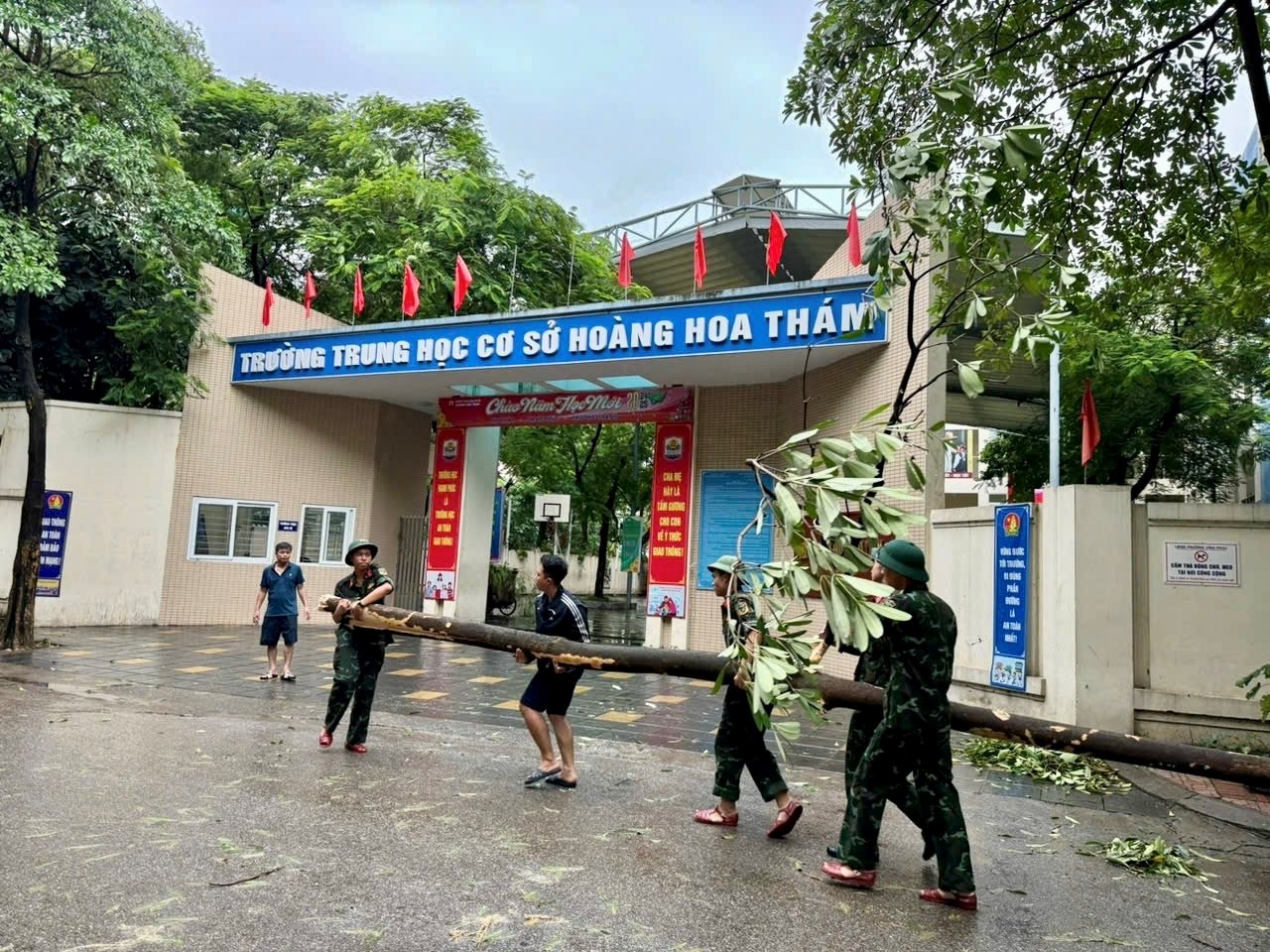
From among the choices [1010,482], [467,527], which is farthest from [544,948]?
[1010,482]

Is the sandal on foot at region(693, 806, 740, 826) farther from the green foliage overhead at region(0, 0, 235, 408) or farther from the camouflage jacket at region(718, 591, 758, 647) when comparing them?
the green foliage overhead at region(0, 0, 235, 408)

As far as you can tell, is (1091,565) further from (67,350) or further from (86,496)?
(67,350)

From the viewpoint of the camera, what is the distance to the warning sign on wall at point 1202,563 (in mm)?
7461

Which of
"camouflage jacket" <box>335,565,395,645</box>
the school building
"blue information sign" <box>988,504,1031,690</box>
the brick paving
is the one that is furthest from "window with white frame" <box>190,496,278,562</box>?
the brick paving

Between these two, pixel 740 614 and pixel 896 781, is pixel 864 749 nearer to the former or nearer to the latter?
pixel 896 781

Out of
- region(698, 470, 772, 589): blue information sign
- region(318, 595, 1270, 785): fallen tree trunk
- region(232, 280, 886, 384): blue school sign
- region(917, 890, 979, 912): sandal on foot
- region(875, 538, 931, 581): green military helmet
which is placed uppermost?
region(232, 280, 886, 384): blue school sign

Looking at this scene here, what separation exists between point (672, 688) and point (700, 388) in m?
4.66

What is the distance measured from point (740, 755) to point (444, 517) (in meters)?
11.4

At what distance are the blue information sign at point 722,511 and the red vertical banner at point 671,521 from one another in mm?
241

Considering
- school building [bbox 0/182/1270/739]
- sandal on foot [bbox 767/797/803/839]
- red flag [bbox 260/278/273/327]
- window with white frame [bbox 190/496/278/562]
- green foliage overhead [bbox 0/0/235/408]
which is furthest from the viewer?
red flag [bbox 260/278/273/327]

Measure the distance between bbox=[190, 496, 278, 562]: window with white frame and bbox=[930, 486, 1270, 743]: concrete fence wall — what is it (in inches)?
470

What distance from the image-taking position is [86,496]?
13695 mm

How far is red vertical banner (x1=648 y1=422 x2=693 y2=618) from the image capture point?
13.1 m

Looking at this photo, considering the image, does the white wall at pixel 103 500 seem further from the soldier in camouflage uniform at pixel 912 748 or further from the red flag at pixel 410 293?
the soldier in camouflage uniform at pixel 912 748
